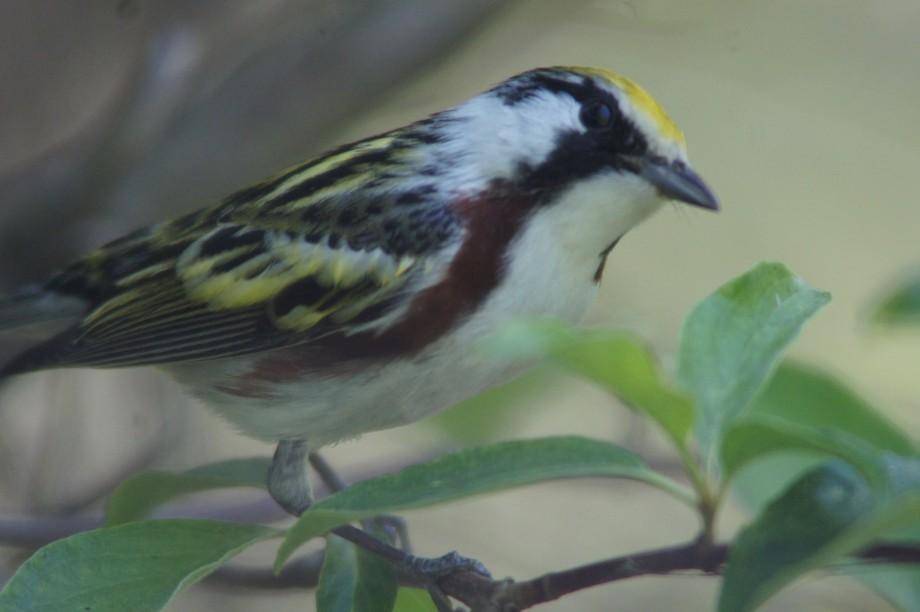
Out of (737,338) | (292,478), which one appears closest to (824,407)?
(737,338)

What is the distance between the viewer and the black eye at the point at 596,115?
221cm

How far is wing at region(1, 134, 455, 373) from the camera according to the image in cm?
225

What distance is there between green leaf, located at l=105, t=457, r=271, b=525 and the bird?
26cm

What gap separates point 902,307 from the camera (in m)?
1.58

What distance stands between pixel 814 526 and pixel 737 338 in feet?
0.63

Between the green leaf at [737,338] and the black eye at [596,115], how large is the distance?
93 centimetres

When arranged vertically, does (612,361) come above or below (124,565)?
above

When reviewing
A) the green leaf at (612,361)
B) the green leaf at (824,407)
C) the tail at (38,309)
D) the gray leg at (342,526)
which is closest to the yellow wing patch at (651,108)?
the green leaf at (824,407)

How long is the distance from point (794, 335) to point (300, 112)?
2411 mm

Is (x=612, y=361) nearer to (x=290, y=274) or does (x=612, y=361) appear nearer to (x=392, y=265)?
(x=392, y=265)

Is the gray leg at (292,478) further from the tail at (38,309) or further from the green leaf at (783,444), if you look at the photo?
the green leaf at (783,444)

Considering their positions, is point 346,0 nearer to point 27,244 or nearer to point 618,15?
point 618,15

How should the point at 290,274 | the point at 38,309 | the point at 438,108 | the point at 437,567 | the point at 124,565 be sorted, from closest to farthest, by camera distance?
the point at 124,565, the point at 437,567, the point at 290,274, the point at 38,309, the point at 438,108

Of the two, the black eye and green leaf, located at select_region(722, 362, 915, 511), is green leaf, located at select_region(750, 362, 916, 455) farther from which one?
the black eye
